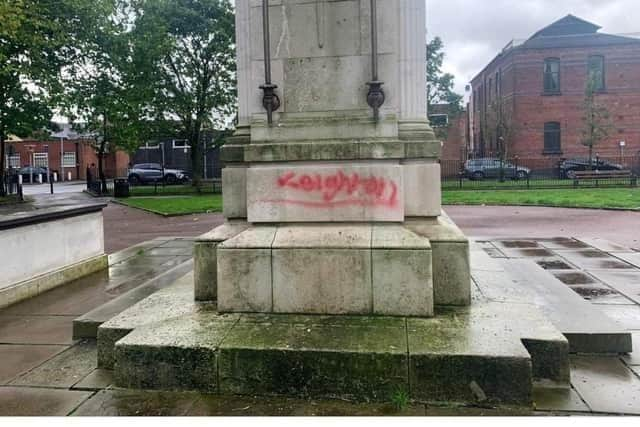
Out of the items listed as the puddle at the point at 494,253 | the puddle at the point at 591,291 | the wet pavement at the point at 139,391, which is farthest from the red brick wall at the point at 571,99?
the wet pavement at the point at 139,391

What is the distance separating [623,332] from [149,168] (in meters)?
45.8

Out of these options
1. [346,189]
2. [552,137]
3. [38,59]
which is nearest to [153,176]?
[38,59]

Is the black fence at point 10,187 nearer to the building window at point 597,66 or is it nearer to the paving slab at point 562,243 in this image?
the paving slab at point 562,243

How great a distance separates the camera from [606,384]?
4.02m

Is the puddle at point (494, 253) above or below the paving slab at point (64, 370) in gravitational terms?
above

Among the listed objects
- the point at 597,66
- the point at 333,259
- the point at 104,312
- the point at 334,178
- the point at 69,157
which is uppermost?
the point at 597,66

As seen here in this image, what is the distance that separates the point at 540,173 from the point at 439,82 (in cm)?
973

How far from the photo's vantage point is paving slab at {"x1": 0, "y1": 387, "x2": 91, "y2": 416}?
3742mm

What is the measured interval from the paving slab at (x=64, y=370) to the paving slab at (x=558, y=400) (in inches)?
129

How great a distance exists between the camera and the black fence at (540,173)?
31.9m

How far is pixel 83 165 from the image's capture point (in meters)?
70.8

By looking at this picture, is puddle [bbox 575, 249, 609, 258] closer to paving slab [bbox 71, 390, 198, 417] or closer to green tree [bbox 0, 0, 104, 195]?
paving slab [bbox 71, 390, 198, 417]

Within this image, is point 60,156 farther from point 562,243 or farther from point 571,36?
point 562,243

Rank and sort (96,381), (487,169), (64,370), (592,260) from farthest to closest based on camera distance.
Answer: (487,169)
(592,260)
(64,370)
(96,381)
